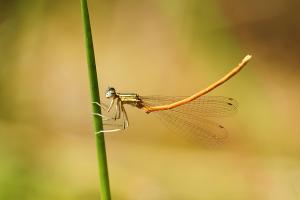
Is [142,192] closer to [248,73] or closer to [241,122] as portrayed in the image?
[241,122]

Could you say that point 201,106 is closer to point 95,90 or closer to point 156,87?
point 156,87

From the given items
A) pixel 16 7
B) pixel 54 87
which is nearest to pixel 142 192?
pixel 54 87

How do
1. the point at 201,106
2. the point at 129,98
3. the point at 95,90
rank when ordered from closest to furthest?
the point at 95,90
the point at 129,98
the point at 201,106

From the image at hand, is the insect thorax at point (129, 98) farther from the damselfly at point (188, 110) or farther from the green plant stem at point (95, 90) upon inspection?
the green plant stem at point (95, 90)

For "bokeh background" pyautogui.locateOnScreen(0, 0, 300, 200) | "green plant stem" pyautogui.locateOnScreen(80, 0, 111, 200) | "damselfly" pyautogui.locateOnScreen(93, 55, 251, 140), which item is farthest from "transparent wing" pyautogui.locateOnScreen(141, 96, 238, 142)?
"green plant stem" pyautogui.locateOnScreen(80, 0, 111, 200)

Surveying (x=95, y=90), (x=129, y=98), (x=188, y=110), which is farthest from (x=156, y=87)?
(x=95, y=90)

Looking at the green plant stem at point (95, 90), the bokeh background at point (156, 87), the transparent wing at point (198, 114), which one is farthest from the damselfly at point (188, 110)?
the green plant stem at point (95, 90)

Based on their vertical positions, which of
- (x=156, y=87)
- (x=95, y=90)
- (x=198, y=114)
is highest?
(x=156, y=87)

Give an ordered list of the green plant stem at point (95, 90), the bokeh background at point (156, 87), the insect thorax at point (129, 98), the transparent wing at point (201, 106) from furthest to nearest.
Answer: the bokeh background at point (156, 87) < the transparent wing at point (201, 106) < the insect thorax at point (129, 98) < the green plant stem at point (95, 90)

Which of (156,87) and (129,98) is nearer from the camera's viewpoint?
(129,98)

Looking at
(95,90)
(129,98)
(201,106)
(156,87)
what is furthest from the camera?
(156,87)
